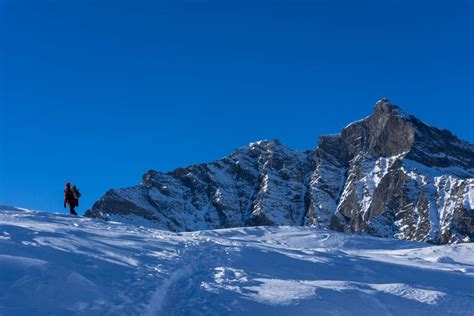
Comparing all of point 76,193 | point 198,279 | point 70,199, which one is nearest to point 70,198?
point 70,199

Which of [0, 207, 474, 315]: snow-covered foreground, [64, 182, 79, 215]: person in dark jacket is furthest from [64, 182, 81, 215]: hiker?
[0, 207, 474, 315]: snow-covered foreground

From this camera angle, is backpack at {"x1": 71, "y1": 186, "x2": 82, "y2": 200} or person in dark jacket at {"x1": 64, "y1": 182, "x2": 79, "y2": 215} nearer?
person in dark jacket at {"x1": 64, "y1": 182, "x2": 79, "y2": 215}

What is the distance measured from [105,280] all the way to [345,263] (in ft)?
27.2

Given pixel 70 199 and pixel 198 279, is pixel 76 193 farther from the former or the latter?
pixel 198 279

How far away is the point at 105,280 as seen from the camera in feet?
50.5

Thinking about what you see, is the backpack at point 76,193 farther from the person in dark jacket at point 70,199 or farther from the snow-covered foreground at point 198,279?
the snow-covered foreground at point 198,279

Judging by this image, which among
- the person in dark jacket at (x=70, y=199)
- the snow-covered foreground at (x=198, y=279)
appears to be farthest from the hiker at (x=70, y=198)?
the snow-covered foreground at (x=198, y=279)

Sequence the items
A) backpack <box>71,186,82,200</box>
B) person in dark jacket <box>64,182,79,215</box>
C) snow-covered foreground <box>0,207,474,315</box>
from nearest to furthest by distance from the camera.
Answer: snow-covered foreground <box>0,207,474,315</box> < person in dark jacket <box>64,182,79,215</box> < backpack <box>71,186,82,200</box>

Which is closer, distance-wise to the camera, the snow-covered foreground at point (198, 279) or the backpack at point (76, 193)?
the snow-covered foreground at point (198, 279)

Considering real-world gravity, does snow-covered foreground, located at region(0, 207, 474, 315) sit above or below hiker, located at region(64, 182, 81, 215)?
below

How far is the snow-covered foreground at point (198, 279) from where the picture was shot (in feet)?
46.3

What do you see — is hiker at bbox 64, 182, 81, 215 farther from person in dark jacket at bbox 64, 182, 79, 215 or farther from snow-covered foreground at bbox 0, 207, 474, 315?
snow-covered foreground at bbox 0, 207, 474, 315

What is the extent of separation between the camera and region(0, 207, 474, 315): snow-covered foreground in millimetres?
14109

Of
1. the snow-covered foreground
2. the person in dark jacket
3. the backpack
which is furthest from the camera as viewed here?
the backpack
